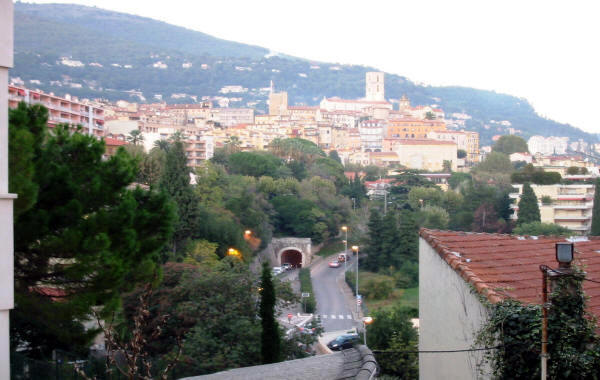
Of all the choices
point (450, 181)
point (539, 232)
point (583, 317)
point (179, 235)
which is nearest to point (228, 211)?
point (179, 235)

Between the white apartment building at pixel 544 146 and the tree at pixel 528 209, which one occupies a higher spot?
the white apartment building at pixel 544 146

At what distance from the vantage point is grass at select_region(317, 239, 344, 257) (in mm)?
41000

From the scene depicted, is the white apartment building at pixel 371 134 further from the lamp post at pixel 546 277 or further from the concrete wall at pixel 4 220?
the concrete wall at pixel 4 220

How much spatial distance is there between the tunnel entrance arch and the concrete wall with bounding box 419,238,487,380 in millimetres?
31962

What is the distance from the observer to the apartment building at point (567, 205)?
47531 millimetres

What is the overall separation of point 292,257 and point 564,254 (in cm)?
3592

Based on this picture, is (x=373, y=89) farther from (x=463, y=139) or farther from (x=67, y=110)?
(x=67, y=110)

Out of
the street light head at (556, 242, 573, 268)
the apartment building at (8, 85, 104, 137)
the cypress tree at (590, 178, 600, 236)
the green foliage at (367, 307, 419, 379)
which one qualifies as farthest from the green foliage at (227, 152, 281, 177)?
the street light head at (556, 242, 573, 268)

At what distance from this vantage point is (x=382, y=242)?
34.4 metres

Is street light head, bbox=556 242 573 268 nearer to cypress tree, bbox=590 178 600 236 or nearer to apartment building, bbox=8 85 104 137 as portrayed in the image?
cypress tree, bbox=590 178 600 236

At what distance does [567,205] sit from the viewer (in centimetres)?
4859

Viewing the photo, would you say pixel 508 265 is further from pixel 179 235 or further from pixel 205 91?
pixel 205 91

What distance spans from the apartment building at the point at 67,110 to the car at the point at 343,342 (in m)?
31.3

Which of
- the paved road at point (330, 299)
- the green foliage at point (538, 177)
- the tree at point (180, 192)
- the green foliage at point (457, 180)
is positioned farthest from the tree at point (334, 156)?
the tree at point (180, 192)
